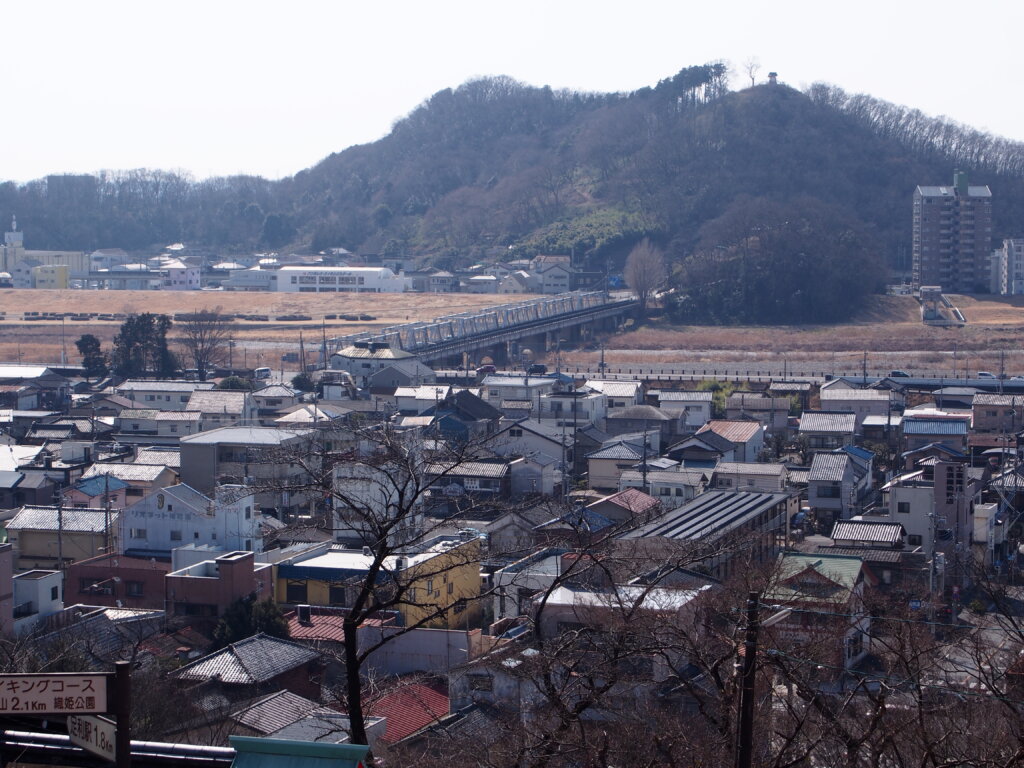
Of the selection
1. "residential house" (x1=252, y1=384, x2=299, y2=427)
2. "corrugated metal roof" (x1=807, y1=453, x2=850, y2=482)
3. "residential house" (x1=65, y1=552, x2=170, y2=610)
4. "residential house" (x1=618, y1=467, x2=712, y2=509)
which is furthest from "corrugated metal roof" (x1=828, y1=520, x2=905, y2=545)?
"residential house" (x1=252, y1=384, x2=299, y2=427)

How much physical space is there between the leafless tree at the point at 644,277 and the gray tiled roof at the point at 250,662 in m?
16.9

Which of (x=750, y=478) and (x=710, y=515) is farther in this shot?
(x=750, y=478)

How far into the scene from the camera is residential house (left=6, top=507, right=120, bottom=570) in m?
7.35

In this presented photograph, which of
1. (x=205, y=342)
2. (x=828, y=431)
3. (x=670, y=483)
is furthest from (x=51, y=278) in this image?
(x=670, y=483)

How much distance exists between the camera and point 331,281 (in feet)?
85.6

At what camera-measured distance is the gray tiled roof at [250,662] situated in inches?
186

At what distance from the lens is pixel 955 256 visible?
2431 centimetres

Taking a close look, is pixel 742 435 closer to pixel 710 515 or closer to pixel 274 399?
Answer: pixel 710 515

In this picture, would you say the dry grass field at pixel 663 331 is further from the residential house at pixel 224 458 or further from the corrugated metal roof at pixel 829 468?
the residential house at pixel 224 458

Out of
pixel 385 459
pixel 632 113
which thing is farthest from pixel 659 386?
pixel 632 113

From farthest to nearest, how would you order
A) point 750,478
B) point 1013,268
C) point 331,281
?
point 331,281
point 1013,268
point 750,478

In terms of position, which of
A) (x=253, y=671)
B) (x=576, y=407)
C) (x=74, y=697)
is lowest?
(x=253, y=671)

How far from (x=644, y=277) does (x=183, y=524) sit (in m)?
15.6

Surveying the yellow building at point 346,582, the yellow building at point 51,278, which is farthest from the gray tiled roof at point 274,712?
the yellow building at point 51,278
